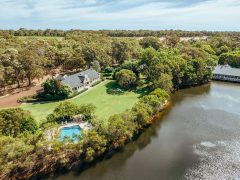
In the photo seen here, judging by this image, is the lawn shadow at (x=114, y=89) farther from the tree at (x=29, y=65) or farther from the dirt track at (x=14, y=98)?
the tree at (x=29, y=65)

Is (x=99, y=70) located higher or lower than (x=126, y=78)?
lower

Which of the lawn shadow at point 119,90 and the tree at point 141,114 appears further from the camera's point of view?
the lawn shadow at point 119,90

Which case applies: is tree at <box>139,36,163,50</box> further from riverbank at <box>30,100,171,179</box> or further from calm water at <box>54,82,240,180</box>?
riverbank at <box>30,100,171,179</box>

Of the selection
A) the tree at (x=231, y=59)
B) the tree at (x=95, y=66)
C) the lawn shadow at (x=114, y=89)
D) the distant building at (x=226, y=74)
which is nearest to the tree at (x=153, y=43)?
the tree at (x=231, y=59)

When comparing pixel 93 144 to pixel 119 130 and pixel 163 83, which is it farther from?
pixel 163 83

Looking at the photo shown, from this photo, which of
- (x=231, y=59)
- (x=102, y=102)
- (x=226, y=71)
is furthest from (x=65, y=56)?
(x=231, y=59)

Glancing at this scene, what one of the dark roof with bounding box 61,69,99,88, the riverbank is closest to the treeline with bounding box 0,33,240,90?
the dark roof with bounding box 61,69,99,88

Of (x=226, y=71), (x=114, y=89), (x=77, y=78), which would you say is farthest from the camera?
(x=226, y=71)
